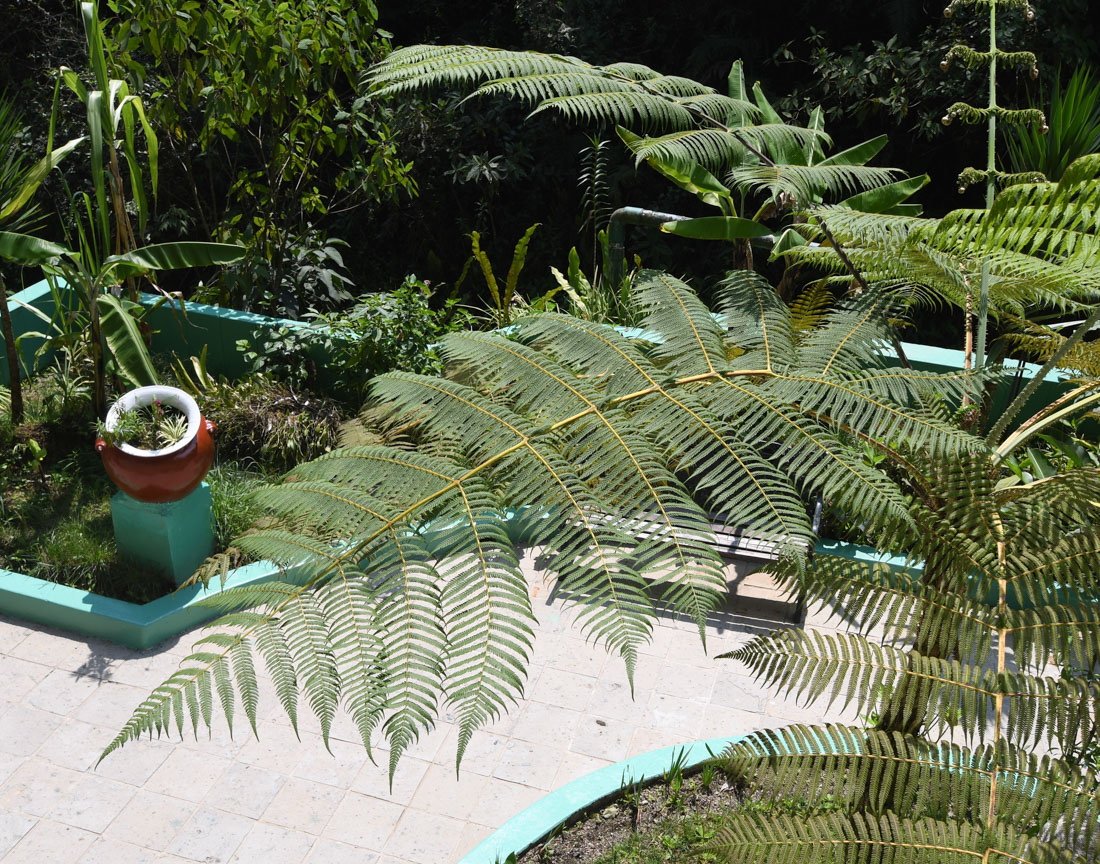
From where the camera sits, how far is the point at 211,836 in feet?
12.1

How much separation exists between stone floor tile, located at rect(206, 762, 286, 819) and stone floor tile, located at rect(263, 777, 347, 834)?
35mm

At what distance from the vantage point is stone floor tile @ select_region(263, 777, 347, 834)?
3754 mm

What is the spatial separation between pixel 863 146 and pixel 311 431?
11.3 feet

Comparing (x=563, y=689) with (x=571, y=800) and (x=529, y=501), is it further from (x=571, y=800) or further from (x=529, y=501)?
(x=529, y=501)

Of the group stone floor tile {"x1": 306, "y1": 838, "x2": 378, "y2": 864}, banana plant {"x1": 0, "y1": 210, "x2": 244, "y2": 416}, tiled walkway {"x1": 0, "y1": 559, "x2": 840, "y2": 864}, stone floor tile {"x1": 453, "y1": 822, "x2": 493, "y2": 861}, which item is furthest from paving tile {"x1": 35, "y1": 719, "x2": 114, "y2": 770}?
banana plant {"x1": 0, "y1": 210, "x2": 244, "y2": 416}

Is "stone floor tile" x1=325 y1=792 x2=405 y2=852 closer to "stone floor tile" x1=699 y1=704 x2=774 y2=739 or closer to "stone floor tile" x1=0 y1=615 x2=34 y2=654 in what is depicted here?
"stone floor tile" x1=699 y1=704 x2=774 y2=739

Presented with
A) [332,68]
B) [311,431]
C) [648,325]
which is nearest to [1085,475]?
[648,325]

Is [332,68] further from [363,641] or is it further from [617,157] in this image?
[363,641]

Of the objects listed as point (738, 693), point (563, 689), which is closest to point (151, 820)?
point (563, 689)

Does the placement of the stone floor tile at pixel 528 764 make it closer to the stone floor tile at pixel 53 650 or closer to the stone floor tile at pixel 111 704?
the stone floor tile at pixel 111 704

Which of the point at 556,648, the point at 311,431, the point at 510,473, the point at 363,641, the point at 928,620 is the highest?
the point at 510,473

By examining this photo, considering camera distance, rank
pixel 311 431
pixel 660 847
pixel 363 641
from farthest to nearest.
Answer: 1. pixel 311 431
2. pixel 660 847
3. pixel 363 641

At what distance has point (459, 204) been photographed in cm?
900

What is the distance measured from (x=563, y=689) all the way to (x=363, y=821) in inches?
42.9
